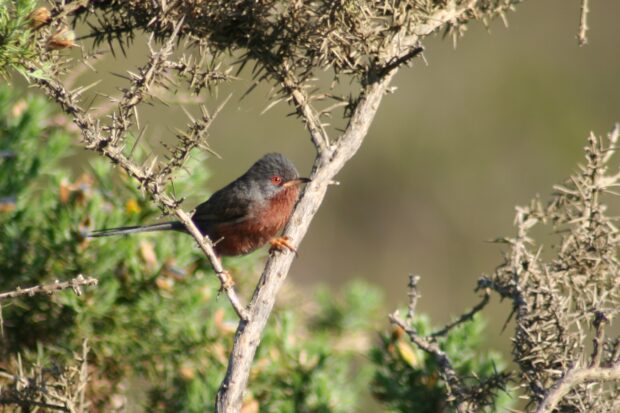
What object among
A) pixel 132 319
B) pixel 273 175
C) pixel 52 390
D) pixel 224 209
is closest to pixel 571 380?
pixel 52 390

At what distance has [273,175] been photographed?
451 centimetres

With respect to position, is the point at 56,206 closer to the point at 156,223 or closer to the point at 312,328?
the point at 156,223

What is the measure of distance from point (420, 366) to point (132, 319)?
4.09ft

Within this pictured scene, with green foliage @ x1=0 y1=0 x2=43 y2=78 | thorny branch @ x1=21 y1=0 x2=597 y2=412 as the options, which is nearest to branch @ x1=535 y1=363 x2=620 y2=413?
thorny branch @ x1=21 y1=0 x2=597 y2=412

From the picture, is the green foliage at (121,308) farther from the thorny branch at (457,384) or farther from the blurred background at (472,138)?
the blurred background at (472,138)

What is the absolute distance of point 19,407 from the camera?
266 cm

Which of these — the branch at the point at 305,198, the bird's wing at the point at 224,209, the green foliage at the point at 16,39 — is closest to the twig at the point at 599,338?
the branch at the point at 305,198

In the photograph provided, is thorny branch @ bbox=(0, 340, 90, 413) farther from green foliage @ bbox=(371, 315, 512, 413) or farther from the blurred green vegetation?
green foliage @ bbox=(371, 315, 512, 413)

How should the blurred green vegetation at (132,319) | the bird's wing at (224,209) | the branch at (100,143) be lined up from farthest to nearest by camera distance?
the bird's wing at (224,209) → the blurred green vegetation at (132,319) → the branch at (100,143)

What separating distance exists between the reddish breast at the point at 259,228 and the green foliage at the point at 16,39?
2.23m

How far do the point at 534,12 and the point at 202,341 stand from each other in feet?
23.1

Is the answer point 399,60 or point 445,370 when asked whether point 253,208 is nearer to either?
point 445,370

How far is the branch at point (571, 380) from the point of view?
6.80ft

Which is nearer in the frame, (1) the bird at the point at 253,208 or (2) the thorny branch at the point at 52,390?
(2) the thorny branch at the point at 52,390
